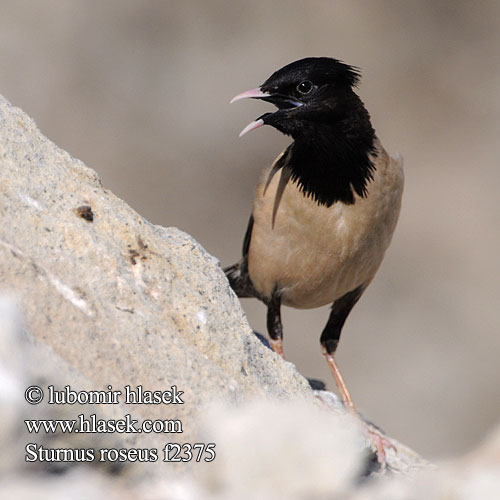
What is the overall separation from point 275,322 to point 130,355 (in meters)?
2.68

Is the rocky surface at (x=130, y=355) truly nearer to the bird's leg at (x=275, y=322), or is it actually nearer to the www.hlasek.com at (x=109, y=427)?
the www.hlasek.com at (x=109, y=427)

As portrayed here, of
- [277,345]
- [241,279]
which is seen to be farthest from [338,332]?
[241,279]

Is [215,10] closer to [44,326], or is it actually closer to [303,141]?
[303,141]

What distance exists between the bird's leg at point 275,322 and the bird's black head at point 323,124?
84 cm

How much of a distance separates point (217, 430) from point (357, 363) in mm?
9855

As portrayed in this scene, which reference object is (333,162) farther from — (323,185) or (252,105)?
(252,105)

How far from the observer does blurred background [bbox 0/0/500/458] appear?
12.9 metres

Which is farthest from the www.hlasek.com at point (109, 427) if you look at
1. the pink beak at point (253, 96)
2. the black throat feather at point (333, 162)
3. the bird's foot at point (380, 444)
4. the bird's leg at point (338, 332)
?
the bird's leg at point (338, 332)

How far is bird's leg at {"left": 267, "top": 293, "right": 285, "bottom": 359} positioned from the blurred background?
274 inches

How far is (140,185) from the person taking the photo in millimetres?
13398

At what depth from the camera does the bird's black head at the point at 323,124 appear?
476 cm

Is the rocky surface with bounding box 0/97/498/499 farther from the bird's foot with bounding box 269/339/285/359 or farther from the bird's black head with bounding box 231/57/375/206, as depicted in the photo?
the bird's foot with bounding box 269/339/285/359

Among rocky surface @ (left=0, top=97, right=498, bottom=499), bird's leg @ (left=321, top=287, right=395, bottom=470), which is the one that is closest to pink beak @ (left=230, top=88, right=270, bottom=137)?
rocky surface @ (left=0, top=97, right=498, bottom=499)

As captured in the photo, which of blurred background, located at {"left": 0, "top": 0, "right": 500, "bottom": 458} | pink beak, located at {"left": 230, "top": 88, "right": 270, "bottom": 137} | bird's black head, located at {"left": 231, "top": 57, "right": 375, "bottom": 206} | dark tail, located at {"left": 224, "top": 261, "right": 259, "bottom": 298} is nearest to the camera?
pink beak, located at {"left": 230, "top": 88, "right": 270, "bottom": 137}
